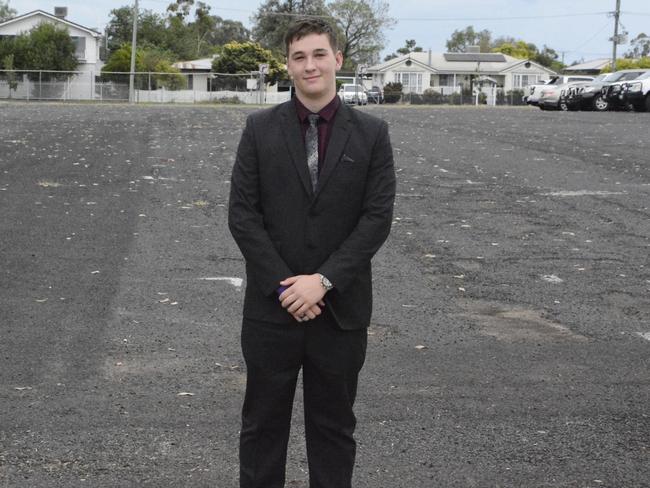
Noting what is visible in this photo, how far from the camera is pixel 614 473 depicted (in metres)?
4.43

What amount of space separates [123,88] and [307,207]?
58.9 m

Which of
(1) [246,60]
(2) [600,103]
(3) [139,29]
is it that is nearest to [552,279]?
(2) [600,103]

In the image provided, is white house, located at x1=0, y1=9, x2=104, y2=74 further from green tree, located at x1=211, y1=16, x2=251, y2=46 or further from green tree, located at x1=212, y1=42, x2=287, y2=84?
green tree, located at x1=211, y1=16, x2=251, y2=46

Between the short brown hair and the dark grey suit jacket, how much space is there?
0.23 metres

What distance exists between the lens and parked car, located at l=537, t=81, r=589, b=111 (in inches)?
1715

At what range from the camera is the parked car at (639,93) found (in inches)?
1533

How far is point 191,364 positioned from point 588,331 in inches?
106

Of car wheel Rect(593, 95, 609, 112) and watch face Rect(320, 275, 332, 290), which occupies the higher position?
car wheel Rect(593, 95, 609, 112)

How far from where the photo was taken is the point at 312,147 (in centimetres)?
365

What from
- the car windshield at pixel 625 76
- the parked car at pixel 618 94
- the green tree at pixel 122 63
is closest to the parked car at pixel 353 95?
the green tree at pixel 122 63

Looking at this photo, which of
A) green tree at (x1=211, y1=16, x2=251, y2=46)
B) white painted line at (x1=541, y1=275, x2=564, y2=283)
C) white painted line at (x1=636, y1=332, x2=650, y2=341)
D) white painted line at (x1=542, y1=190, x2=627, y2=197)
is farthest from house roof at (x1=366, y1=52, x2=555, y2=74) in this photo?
white painted line at (x1=636, y1=332, x2=650, y2=341)

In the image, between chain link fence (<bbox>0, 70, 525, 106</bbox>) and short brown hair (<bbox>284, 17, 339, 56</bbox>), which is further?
chain link fence (<bbox>0, 70, 525, 106</bbox>)

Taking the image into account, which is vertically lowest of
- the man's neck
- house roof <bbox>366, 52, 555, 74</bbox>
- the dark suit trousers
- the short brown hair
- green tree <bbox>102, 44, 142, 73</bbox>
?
the dark suit trousers

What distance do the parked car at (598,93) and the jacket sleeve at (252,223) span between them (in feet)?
130
